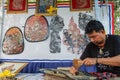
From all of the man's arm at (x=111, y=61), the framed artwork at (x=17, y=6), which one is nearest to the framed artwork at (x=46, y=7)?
the framed artwork at (x=17, y=6)

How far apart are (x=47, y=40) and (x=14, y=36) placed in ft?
1.88

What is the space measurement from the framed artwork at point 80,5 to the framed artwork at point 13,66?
1.17 meters

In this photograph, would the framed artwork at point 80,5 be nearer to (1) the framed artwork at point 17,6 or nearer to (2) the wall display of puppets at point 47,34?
(2) the wall display of puppets at point 47,34

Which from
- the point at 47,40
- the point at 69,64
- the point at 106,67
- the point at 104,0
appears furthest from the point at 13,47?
the point at 106,67

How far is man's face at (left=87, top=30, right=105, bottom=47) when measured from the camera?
Answer: 8.96 ft

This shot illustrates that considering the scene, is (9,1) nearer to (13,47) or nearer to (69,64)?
(13,47)

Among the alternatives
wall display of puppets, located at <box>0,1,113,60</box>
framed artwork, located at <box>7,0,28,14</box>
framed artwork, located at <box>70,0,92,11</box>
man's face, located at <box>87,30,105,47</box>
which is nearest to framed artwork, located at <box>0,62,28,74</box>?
wall display of puppets, located at <box>0,1,113,60</box>

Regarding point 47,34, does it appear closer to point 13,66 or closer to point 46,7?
point 46,7

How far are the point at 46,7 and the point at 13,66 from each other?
1070 millimetres

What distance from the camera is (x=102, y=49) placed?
2.90m

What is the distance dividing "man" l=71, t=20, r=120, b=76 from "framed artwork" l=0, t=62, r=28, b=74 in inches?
71.7

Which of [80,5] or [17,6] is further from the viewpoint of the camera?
[17,6]

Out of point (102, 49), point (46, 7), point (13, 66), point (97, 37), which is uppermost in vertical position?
point (46, 7)

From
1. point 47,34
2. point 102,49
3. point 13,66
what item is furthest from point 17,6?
point 102,49
